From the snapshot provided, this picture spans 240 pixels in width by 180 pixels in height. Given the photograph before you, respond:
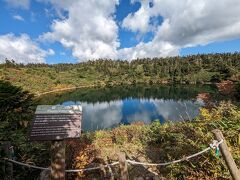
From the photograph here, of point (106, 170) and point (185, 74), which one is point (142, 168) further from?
point (185, 74)

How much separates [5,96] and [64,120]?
18.1 feet

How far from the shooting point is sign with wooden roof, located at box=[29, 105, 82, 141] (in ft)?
15.1

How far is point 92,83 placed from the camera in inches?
3755

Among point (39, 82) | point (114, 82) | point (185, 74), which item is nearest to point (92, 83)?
point (114, 82)

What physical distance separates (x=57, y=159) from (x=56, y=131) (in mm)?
566

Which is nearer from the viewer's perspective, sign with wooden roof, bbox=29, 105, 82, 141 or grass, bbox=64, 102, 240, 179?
sign with wooden roof, bbox=29, 105, 82, 141

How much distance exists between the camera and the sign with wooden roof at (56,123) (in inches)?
181

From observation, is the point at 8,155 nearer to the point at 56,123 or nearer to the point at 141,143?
the point at 56,123

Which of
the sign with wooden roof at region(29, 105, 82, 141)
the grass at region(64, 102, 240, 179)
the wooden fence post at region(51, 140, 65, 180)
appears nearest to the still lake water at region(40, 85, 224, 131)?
the grass at region(64, 102, 240, 179)

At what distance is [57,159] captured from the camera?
4.68 metres

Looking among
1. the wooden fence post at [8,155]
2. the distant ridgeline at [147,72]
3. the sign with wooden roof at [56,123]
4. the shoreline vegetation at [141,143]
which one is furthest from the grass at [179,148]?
the distant ridgeline at [147,72]

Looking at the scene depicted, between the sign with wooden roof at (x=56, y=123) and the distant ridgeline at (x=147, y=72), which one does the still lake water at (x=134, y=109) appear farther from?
the distant ridgeline at (x=147, y=72)

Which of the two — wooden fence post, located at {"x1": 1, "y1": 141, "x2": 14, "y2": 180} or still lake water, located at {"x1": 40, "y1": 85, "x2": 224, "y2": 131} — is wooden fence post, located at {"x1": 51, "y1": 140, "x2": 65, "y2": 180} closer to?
wooden fence post, located at {"x1": 1, "y1": 141, "x2": 14, "y2": 180}

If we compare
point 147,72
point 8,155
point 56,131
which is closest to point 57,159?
point 56,131
